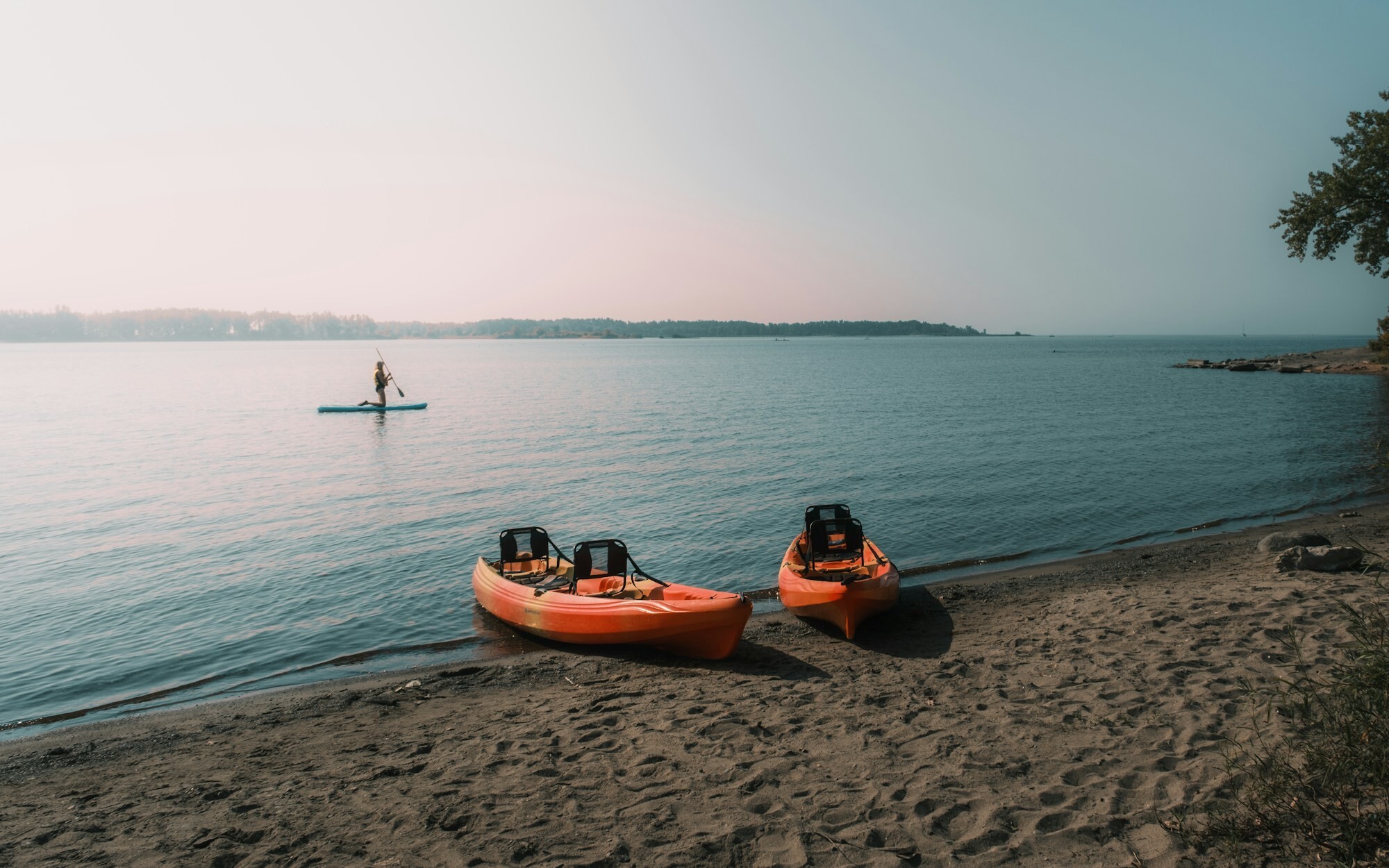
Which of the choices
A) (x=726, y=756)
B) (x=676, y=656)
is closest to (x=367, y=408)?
(x=676, y=656)

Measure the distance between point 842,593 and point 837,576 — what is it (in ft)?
3.59

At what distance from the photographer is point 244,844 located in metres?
5.84

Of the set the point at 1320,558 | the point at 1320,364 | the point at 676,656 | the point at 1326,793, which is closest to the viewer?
the point at 1326,793

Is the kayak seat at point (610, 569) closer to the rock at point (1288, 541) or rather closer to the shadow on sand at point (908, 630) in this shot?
the shadow on sand at point (908, 630)

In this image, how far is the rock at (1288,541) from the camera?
523 inches

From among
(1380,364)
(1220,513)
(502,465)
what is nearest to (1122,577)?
(1220,513)

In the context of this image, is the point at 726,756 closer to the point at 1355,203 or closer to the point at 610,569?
Result: the point at 610,569

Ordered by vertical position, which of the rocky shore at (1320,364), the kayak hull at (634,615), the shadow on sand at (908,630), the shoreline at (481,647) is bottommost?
the shoreline at (481,647)

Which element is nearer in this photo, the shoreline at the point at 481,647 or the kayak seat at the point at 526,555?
the shoreline at the point at 481,647

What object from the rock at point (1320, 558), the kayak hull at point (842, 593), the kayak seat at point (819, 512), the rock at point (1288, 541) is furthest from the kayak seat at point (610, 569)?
the rock at point (1288, 541)

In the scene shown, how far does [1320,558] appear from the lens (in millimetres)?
12148

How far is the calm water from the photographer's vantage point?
Result: 1242 centimetres

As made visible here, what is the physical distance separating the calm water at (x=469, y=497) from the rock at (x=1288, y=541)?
3.14m

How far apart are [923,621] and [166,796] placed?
390 inches
